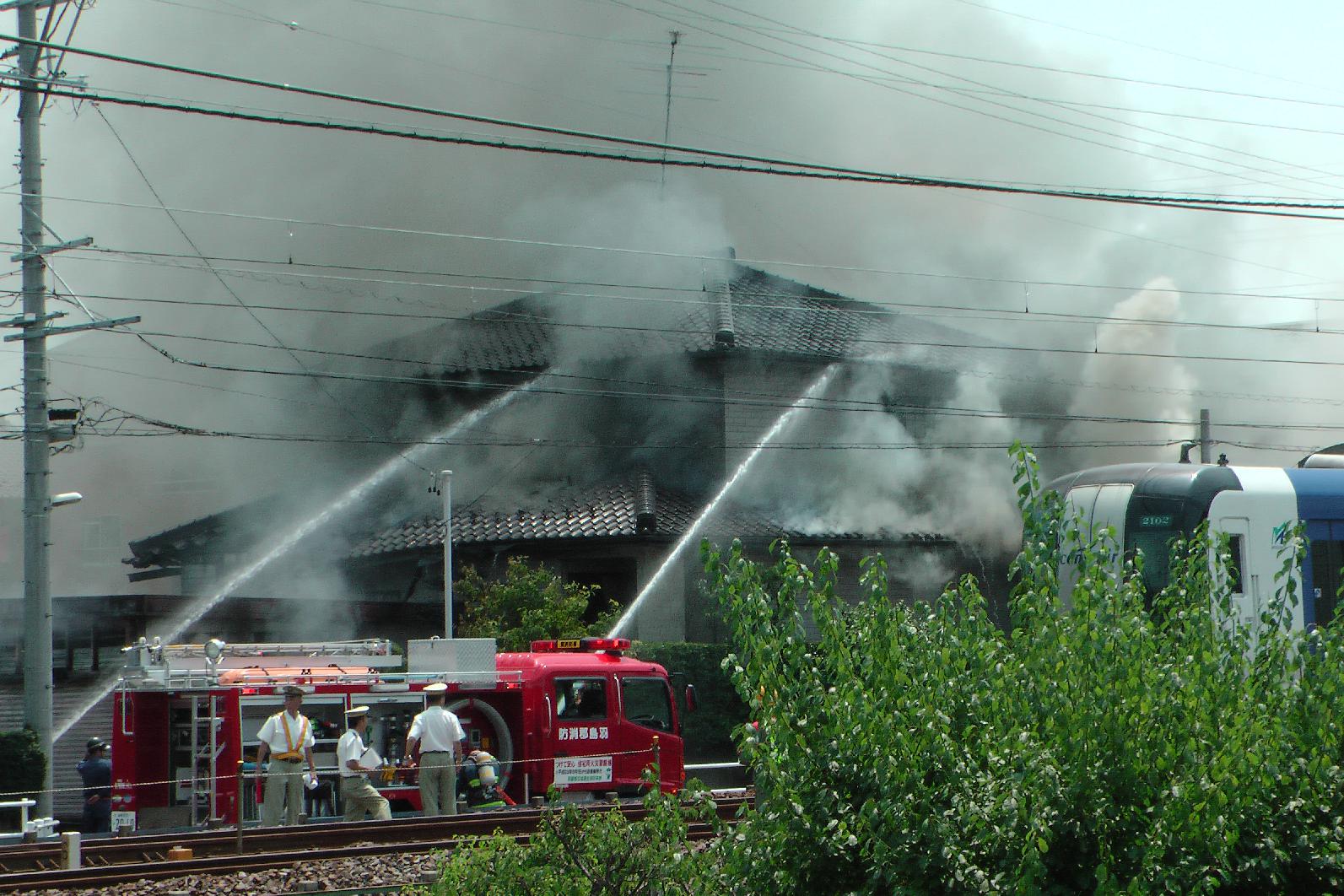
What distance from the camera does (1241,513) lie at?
1638cm

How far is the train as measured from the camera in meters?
16.2

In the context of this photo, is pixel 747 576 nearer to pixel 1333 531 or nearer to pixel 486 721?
pixel 486 721

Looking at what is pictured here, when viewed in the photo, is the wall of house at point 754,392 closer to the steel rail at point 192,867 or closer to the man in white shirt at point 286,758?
the man in white shirt at point 286,758

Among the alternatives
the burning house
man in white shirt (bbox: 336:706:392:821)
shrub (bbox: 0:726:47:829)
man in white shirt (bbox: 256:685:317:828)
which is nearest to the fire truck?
man in white shirt (bbox: 256:685:317:828)

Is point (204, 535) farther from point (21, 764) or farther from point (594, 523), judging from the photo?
point (21, 764)

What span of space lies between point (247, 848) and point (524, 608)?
1191 cm

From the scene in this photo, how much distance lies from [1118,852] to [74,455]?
27.4 m

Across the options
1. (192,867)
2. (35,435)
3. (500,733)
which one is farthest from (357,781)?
(35,435)

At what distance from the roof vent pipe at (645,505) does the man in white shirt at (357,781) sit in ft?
43.6

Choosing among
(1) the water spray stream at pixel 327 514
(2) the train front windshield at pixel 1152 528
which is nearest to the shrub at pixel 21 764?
(1) the water spray stream at pixel 327 514

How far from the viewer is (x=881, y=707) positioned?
5.78m

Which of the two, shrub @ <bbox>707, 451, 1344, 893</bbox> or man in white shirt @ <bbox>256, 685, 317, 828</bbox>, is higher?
shrub @ <bbox>707, 451, 1344, 893</bbox>

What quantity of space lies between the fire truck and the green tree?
6656 mm

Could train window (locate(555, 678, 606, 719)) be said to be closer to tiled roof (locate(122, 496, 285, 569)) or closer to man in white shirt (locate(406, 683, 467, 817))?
man in white shirt (locate(406, 683, 467, 817))
